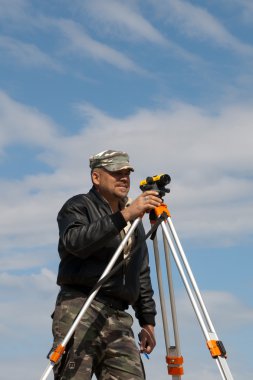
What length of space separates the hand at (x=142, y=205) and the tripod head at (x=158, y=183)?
9 centimetres

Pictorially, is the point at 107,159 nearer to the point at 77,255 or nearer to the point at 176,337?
the point at 77,255

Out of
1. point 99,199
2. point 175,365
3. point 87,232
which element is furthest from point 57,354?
point 99,199

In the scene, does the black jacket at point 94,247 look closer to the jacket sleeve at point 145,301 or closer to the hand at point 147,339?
the jacket sleeve at point 145,301

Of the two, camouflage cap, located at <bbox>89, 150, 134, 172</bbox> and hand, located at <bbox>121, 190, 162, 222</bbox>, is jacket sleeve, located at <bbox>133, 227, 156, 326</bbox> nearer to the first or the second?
camouflage cap, located at <bbox>89, 150, 134, 172</bbox>

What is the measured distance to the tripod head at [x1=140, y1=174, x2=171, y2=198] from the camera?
8688 mm

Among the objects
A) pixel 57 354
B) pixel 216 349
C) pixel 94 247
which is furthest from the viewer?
pixel 94 247

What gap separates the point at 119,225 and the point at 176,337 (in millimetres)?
1369

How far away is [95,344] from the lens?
910 cm

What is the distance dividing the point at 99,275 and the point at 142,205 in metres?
0.90

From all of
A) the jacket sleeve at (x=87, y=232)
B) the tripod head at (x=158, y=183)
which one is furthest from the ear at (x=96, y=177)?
the tripod head at (x=158, y=183)

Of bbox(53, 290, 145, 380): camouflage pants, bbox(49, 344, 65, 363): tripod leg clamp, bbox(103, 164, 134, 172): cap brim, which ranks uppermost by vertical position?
bbox(103, 164, 134, 172): cap brim

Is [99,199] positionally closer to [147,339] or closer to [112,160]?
[112,160]

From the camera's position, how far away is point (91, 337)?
9.07 meters

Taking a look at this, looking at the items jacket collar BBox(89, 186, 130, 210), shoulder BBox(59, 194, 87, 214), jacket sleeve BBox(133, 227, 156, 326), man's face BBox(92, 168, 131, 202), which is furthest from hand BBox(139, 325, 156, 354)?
shoulder BBox(59, 194, 87, 214)
